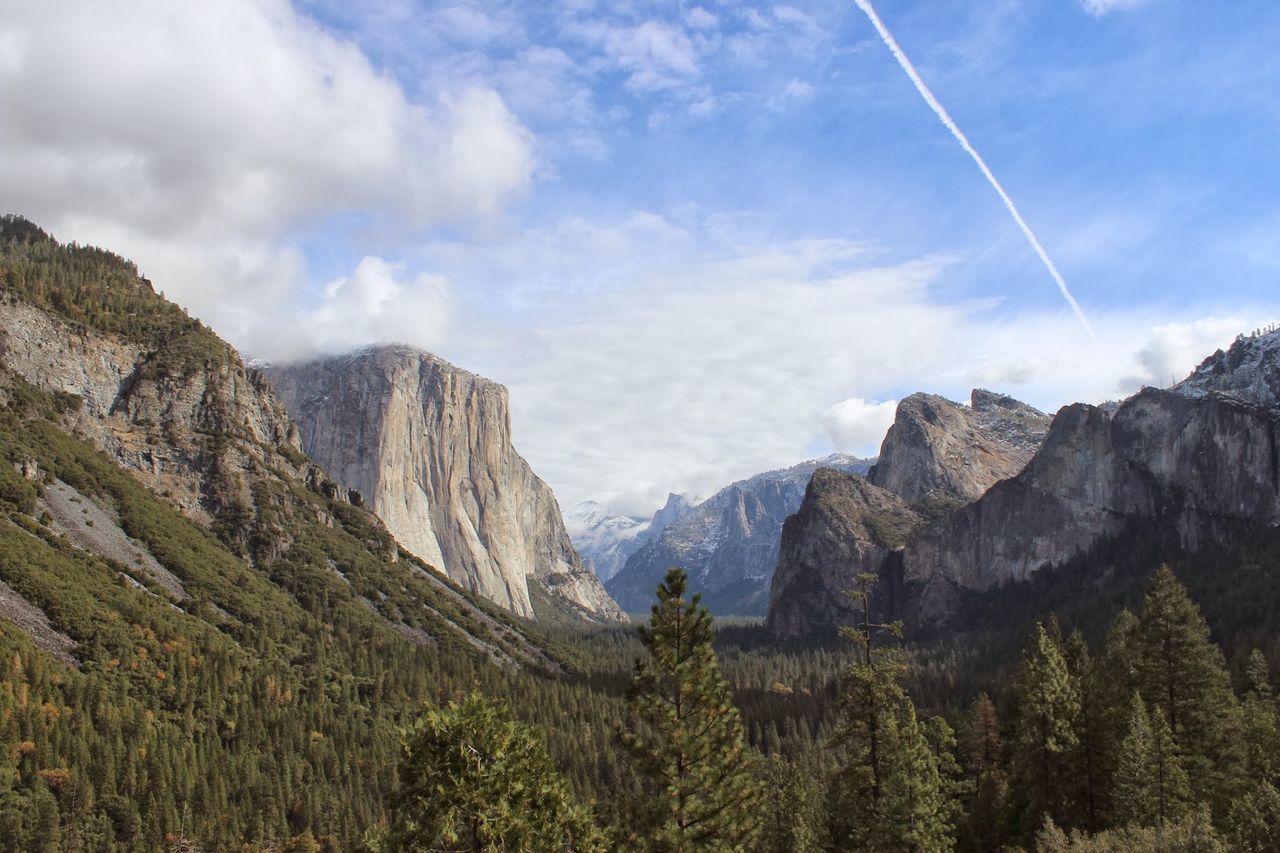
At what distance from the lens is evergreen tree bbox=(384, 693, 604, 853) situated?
2592cm

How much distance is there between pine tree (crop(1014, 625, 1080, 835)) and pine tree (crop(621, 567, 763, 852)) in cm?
2631

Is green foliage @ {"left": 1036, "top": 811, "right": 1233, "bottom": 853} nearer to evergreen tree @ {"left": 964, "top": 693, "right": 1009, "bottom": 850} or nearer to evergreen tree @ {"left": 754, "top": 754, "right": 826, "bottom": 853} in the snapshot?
evergreen tree @ {"left": 964, "top": 693, "right": 1009, "bottom": 850}

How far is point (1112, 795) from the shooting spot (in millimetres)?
46062

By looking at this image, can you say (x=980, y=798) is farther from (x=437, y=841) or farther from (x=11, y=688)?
(x=11, y=688)

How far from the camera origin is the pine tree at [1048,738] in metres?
51.7

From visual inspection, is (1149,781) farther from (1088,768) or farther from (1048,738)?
(1088,768)

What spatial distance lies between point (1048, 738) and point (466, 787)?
3943cm

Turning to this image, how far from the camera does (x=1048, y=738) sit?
5150 centimetres

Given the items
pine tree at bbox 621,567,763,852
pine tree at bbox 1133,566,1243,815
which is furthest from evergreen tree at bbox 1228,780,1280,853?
pine tree at bbox 1133,566,1243,815

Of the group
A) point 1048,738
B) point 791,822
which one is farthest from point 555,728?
point 1048,738

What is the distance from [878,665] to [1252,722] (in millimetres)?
36238

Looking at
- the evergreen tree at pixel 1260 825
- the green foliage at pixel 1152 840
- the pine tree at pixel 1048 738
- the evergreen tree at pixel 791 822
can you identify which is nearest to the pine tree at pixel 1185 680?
the pine tree at pixel 1048 738

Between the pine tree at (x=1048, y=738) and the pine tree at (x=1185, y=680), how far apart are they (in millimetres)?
5959

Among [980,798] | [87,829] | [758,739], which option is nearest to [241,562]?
[87,829]
